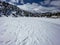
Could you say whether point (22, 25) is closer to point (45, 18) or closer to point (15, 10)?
point (15, 10)

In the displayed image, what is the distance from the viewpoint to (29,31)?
1.56 meters

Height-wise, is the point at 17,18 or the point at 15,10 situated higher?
the point at 15,10

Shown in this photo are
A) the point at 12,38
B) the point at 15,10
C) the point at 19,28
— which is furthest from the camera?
the point at 15,10

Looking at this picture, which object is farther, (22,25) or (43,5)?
(43,5)

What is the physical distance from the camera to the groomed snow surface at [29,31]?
4.35 ft

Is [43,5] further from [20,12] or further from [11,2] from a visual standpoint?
[11,2]

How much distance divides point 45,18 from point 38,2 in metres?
0.33

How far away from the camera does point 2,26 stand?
1.63 meters

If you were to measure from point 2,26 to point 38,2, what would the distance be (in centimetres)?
78

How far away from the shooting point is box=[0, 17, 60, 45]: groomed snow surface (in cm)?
133

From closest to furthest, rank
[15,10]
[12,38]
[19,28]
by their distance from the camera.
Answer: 1. [12,38]
2. [19,28]
3. [15,10]

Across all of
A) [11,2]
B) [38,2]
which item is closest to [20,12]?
[11,2]

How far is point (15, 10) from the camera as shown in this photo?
1798mm

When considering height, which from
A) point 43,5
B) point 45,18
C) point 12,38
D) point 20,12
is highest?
point 43,5
